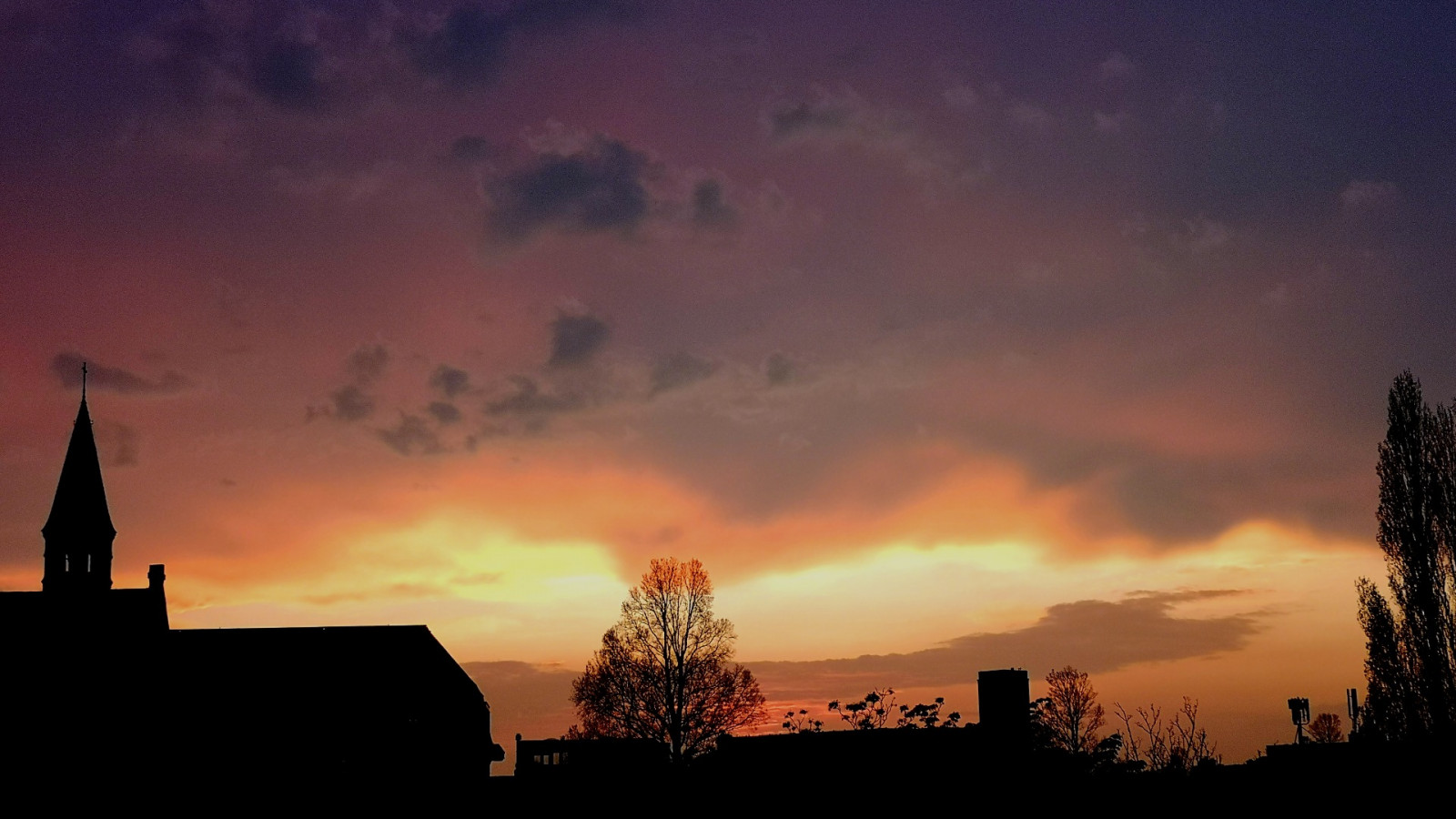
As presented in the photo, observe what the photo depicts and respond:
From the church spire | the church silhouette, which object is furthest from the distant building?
the church spire

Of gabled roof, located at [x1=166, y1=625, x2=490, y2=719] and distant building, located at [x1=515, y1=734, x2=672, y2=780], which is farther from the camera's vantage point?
gabled roof, located at [x1=166, y1=625, x2=490, y2=719]

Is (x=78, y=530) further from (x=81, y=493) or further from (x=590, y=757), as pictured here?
(x=590, y=757)

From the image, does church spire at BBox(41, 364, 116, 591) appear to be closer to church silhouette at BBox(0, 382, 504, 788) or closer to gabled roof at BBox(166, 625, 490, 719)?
church silhouette at BBox(0, 382, 504, 788)

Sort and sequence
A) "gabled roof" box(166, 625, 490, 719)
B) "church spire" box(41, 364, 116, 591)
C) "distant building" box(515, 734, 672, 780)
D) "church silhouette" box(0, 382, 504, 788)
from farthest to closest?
"church spire" box(41, 364, 116, 591), "gabled roof" box(166, 625, 490, 719), "church silhouette" box(0, 382, 504, 788), "distant building" box(515, 734, 672, 780)

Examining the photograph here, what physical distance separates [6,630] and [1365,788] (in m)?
68.4

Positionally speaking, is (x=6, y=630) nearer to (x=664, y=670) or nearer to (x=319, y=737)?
(x=319, y=737)

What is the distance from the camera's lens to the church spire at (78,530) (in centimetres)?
7881

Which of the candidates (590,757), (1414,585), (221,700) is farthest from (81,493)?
(1414,585)

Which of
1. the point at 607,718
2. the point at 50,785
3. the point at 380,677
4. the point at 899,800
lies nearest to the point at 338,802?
the point at 380,677

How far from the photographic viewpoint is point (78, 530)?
7938 cm

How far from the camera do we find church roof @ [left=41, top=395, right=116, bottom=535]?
7950cm

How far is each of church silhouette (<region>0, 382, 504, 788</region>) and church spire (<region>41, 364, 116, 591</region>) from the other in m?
1.22

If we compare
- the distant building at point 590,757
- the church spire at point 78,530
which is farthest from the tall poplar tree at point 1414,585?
the church spire at point 78,530

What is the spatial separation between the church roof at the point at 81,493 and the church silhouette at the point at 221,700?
3679mm
